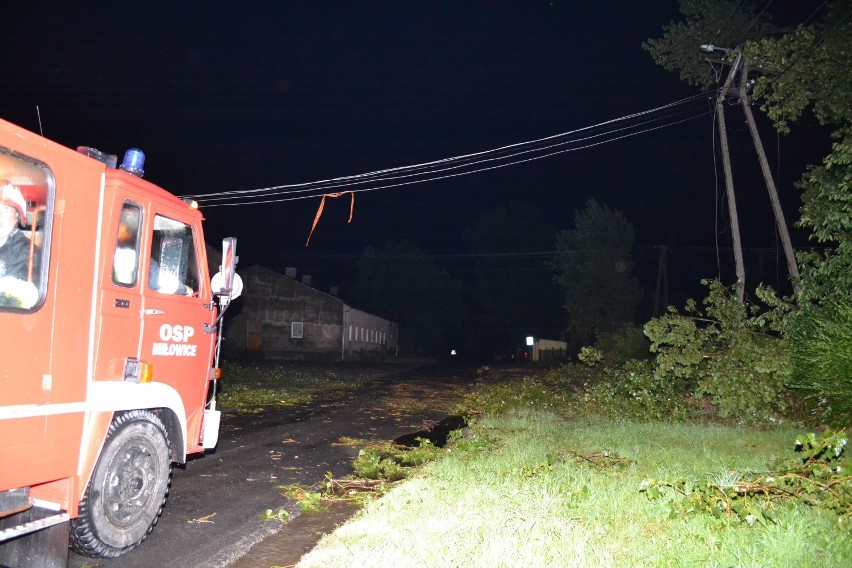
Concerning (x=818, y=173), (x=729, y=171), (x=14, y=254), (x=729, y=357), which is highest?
(x=729, y=171)

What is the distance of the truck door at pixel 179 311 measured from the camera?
197 inches

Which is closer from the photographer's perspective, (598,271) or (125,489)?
(125,489)

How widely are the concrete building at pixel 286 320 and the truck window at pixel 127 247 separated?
40.3 m

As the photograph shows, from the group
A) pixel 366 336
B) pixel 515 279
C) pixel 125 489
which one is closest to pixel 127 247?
pixel 125 489

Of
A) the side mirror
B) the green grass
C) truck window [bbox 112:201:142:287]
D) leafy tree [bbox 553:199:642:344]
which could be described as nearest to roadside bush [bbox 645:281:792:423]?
the green grass

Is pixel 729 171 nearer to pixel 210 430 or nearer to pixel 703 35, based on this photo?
pixel 703 35

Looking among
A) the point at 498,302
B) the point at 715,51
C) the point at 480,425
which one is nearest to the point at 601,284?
the point at 498,302

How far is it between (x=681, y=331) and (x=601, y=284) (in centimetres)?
3180

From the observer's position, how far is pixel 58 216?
4.06 metres

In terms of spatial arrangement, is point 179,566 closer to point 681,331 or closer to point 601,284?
point 681,331

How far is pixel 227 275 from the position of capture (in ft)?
18.9

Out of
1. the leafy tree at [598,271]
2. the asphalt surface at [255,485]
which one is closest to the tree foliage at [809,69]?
the asphalt surface at [255,485]

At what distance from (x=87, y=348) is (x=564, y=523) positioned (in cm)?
401

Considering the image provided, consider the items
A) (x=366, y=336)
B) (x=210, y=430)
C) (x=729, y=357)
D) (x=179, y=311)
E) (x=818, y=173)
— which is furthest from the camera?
(x=366, y=336)
